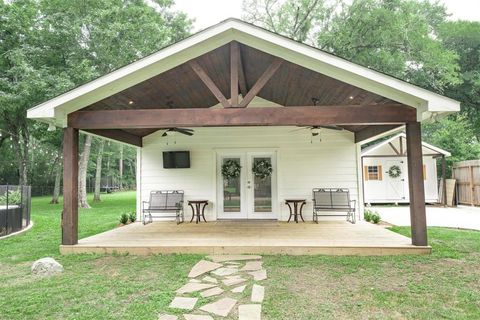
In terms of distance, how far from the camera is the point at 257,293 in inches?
128

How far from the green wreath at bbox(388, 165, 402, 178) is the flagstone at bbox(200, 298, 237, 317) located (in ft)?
40.2

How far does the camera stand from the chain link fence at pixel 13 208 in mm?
6715

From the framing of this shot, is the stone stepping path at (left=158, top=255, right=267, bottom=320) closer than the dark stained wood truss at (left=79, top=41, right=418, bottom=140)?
Yes

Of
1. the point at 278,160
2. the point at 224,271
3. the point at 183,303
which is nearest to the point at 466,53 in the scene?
the point at 278,160

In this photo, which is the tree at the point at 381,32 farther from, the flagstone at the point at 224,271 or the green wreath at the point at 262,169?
the flagstone at the point at 224,271

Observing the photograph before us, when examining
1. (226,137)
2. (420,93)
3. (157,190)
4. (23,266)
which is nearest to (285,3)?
(226,137)

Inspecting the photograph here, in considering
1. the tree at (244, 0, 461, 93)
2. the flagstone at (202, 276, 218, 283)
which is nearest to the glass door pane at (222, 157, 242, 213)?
the flagstone at (202, 276, 218, 283)

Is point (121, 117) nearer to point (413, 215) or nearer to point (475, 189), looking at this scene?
point (413, 215)

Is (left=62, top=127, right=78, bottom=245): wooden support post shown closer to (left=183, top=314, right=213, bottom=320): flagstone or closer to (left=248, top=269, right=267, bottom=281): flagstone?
(left=248, top=269, right=267, bottom=281): flagstone

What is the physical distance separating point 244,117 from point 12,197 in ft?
19.0

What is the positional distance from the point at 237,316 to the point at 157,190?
5897 mm

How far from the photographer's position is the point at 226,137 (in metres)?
8.17

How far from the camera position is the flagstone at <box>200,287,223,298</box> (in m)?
3.21

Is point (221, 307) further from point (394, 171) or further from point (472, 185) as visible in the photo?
point (394, 171)
